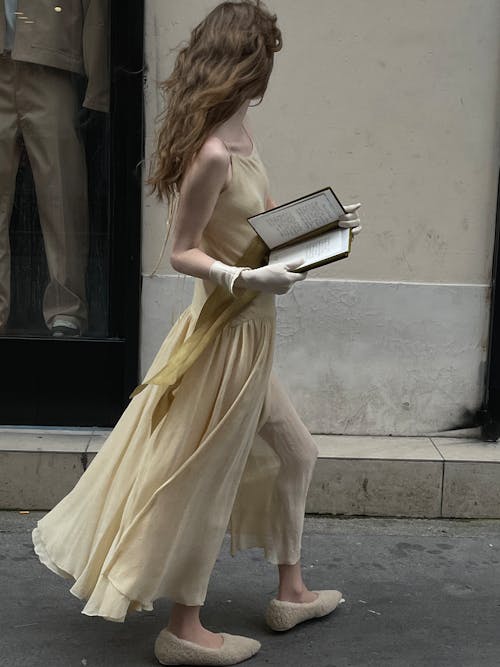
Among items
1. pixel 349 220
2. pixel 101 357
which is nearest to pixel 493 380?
pixel 101 357

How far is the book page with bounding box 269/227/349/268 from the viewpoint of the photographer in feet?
9.36

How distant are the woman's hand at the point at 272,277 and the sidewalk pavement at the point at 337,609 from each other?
1.27 meters

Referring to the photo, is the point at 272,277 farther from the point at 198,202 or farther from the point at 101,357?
the point at 101,357

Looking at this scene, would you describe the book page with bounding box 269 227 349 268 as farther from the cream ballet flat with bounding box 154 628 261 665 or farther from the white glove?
the cream ballet flat with bounding box 154 628 261 665

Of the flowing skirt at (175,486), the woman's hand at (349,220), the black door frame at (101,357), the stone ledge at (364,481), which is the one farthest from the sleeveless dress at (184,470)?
the black door frame at (101,357)

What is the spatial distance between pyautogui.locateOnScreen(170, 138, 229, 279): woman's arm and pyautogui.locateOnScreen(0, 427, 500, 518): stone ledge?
1924 millimetres

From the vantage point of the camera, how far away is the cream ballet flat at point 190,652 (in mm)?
3129

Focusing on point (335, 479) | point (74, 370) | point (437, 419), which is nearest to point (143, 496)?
point (335, 479)

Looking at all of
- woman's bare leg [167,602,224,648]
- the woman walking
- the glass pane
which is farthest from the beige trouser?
woman's bare leg [167,602,224,648]

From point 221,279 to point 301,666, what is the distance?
1324 mm

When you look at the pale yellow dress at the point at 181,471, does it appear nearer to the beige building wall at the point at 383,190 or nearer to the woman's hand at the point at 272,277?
the woman's hand at the point at 272,277

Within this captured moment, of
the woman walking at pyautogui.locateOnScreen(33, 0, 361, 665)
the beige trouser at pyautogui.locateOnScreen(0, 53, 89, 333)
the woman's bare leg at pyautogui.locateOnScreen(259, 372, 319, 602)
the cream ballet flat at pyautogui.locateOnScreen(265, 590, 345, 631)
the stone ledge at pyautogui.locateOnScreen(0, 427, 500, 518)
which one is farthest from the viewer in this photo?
the beige trouser at pyautogui.locateOnScreen(0, 53, 89, 333)

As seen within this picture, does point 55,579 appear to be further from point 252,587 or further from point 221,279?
point 221,279

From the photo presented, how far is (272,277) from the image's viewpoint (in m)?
2.79
